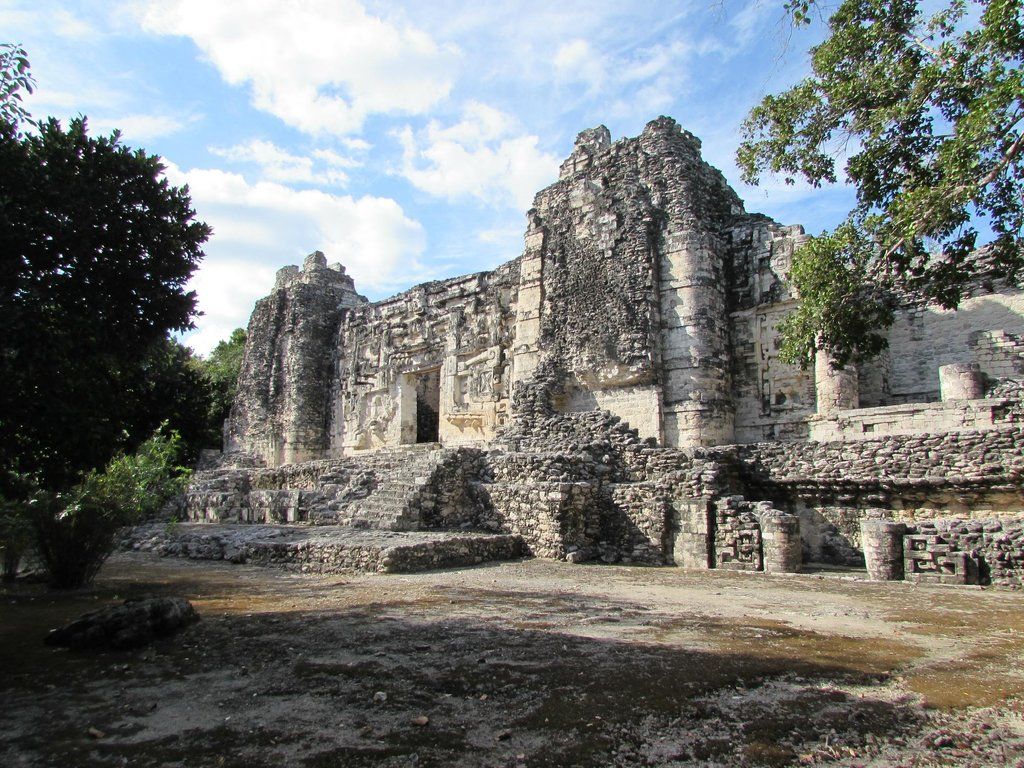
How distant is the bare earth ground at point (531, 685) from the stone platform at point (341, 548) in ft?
8.26

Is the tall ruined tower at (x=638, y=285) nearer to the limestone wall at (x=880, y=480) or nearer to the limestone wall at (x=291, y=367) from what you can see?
the limestone wall at (x=880, y=480)

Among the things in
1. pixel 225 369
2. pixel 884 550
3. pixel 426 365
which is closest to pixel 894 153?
pixel 884 550

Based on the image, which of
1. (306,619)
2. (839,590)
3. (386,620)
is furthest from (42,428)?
(839,590)

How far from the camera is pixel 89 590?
821 cm

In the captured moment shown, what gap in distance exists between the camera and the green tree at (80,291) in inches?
182

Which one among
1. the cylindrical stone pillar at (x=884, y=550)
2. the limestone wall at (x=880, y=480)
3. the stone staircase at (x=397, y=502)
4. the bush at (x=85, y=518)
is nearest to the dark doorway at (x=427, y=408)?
the stone staircase at (x=397, y=502)

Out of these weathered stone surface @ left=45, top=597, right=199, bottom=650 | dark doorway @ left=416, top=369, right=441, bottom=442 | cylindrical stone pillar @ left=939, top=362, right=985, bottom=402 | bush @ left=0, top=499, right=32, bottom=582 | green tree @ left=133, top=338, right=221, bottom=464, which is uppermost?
dark doorway @ left=416, top=369, right=441, bottom=442

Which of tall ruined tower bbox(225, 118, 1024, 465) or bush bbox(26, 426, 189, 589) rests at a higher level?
tall ruined tower bbox(225, 118, 1024, 465)

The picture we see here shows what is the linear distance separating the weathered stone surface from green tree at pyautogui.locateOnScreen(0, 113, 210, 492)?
1122mm

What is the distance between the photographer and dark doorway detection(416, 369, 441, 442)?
80.6 feet

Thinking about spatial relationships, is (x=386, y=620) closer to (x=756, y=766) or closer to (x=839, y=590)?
(x=756, y=766)

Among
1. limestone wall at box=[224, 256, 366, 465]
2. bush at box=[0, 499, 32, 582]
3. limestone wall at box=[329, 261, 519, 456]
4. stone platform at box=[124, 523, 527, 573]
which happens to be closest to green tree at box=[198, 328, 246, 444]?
limestone wall at box=[224, 256, 366, 465]

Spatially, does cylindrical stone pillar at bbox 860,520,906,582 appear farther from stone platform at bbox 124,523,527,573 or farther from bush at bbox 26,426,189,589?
bush at bbox 26,426,189,589

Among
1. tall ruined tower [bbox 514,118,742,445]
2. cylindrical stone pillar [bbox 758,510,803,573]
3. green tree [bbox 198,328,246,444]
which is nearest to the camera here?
cylindrical stone pillar [bbox 758,510,803,573]
